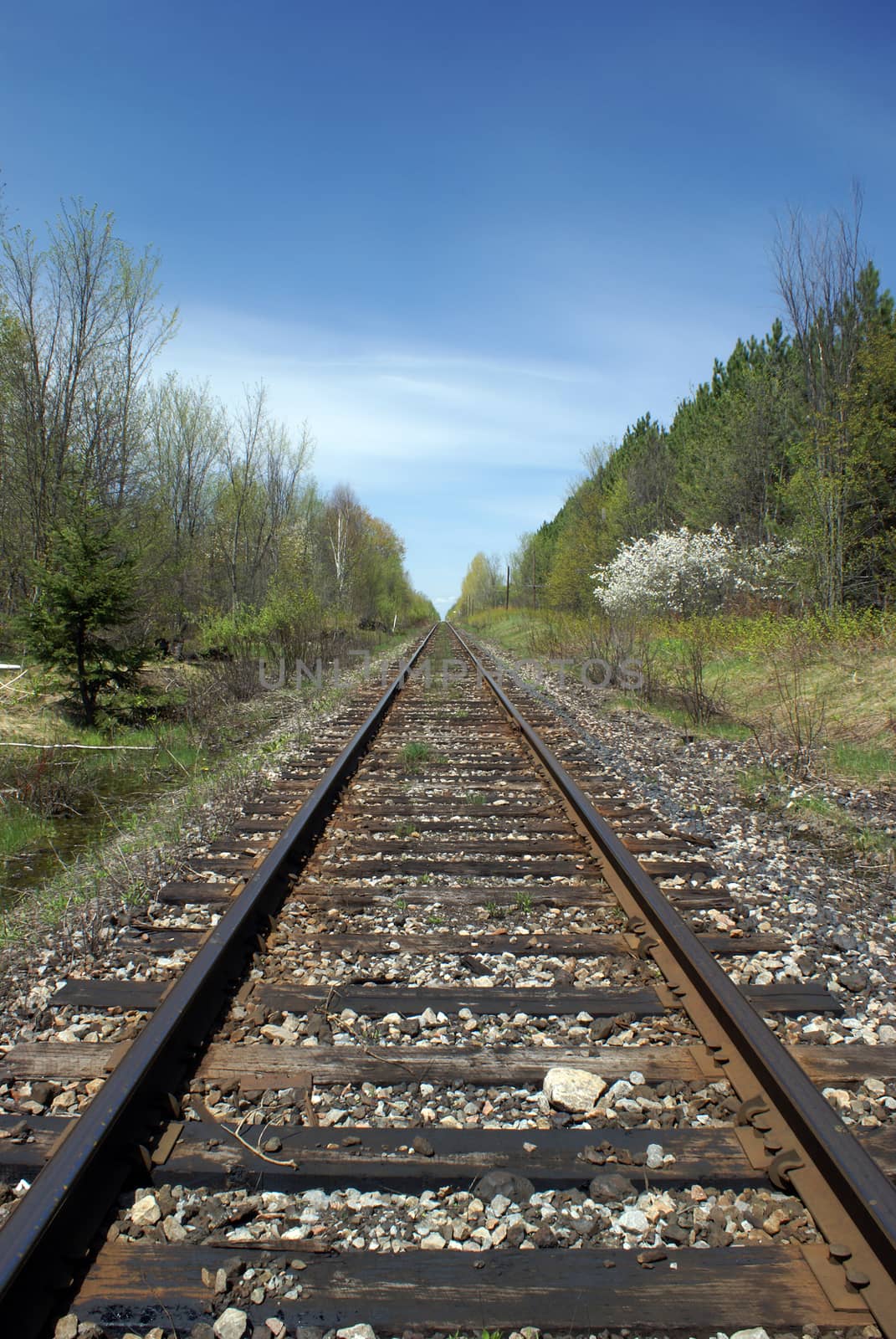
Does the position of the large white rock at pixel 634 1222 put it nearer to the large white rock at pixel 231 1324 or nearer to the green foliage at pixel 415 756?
the large white rock at pixel 231 1324

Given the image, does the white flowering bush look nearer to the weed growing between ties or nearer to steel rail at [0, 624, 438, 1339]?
the weed growing between ties

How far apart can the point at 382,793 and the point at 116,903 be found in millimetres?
2545

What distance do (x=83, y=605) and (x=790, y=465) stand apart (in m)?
19.3

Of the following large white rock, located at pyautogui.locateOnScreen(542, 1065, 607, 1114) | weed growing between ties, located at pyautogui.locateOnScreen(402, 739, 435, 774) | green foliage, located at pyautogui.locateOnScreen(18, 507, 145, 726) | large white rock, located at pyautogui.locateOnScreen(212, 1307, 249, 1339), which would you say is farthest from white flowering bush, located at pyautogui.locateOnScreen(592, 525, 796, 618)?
large white rock, located at pyautogui.locateOnScreen(212, 1307, 249, 1339)

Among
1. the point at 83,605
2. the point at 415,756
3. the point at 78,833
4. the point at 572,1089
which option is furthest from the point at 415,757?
the point at 83,605

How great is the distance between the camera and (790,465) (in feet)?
74.3

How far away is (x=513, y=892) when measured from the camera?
4227 mm

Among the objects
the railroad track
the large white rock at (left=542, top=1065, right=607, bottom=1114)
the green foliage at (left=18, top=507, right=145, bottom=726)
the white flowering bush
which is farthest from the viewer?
the white flowering bush

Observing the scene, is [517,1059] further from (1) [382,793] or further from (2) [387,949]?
(1) [382,793]

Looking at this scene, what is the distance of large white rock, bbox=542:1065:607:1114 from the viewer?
2494 millimetres

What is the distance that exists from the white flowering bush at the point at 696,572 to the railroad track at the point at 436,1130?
56.9 ft

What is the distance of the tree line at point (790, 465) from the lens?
48.8 ft

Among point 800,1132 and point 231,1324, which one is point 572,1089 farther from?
point 231,1324

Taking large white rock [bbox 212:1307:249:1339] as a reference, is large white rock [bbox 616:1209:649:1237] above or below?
above
